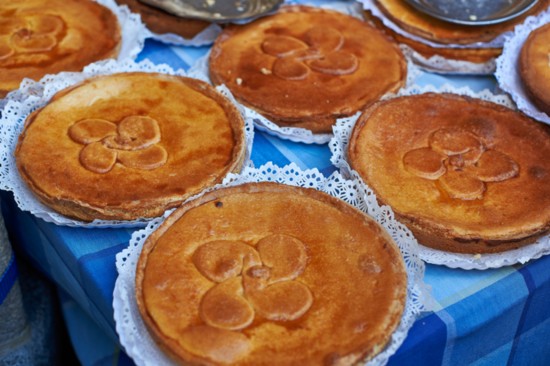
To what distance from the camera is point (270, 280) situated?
1.30 meters

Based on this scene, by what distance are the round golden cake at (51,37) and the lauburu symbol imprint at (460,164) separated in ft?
3.12

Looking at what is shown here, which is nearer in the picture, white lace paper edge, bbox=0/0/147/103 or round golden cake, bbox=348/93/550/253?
round golden cake, bbox=348/93/550/253

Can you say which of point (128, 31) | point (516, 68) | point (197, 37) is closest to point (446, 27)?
point (516, 68)

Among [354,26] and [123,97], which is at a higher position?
[354,26]

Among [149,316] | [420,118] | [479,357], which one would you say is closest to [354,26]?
[420,118]

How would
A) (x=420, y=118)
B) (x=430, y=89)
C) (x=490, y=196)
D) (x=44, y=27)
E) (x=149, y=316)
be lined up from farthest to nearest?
(x=44, y=27) < (x=430, y=89) < (x=420, y=118) < (x=490, y=196) < (x=149, y=316)

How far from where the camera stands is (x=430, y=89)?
189cm

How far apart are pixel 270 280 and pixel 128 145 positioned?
537 mm

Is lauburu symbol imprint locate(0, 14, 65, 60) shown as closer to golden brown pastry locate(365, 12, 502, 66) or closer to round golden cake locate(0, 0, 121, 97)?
round golden cake locate(0, 0, 121, 97)

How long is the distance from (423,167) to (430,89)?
0.39m

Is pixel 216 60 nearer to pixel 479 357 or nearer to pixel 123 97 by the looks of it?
pixel 123 97

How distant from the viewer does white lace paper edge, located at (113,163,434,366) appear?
3.97 feet

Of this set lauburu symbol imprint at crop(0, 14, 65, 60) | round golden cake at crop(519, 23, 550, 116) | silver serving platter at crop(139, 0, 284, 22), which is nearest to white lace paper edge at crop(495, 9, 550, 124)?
round golden cake at crop(519, 23, 550, 116)

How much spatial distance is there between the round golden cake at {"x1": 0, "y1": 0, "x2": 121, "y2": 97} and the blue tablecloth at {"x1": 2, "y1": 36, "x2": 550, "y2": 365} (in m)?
0.39
